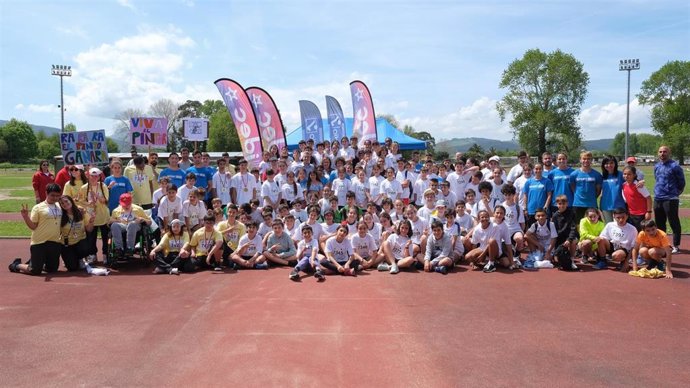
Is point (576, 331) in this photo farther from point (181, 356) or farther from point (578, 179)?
point (578, 179)

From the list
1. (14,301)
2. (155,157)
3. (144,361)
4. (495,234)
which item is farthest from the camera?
(155,157)

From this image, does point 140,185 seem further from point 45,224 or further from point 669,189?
point 669,189

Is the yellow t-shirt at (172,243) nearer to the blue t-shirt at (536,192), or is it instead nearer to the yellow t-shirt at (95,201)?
the yellow t-shirt at (95,201)

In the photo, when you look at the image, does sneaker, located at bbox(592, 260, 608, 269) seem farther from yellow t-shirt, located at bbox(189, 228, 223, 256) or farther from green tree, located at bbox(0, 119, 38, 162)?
green tree, located at bbox(0, 119, 38, 162)

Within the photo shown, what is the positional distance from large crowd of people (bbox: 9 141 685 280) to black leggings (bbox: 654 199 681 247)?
0.09 feet

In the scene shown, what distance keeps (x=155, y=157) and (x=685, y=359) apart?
28.0 feet

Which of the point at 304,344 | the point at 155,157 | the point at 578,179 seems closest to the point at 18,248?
the point at 155,157

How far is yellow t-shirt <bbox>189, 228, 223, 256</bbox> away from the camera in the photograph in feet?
25.5

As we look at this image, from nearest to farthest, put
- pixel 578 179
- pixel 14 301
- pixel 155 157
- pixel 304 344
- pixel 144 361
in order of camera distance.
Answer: pixel 144 361 < pixel 304 344 < pixel 14 301 < pixel 578 179 < pixel 155 157

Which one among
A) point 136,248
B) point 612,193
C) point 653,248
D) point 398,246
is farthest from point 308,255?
point 612,193

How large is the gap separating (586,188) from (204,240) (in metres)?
6.58

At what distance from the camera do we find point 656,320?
16.7 ft

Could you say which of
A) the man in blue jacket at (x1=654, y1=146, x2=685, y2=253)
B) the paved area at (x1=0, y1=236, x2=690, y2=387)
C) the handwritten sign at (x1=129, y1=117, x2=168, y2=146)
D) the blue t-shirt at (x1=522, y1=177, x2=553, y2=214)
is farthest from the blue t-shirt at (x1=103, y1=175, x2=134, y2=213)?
the man in blue jacket at (x1=654, y1=146, x2=685, y2=253)

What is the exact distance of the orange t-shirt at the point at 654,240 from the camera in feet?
23.4
